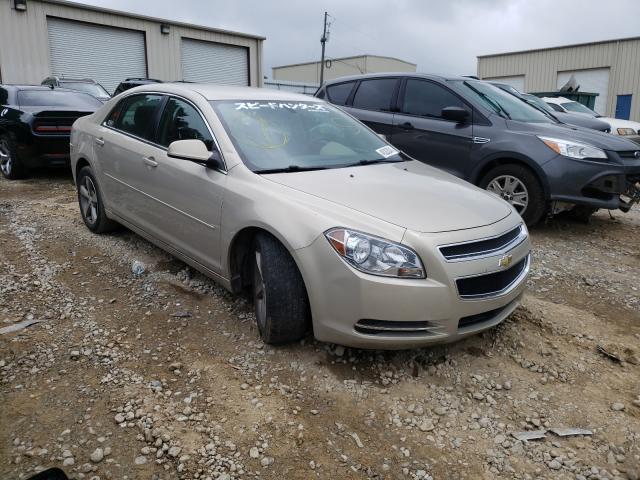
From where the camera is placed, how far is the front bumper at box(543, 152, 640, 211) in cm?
525

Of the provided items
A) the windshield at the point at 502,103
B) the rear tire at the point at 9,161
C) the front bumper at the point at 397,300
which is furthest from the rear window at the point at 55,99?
the front bumper at the point at 397,300

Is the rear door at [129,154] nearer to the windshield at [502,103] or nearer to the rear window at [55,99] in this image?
the windshield at [502,103]

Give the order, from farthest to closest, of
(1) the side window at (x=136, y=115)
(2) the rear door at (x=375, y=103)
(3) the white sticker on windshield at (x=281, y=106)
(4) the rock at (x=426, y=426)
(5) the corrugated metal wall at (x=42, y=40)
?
(5) the corrugated metal wall at (x=42, y=40), (2) the rear door at (x=375, y=103), (1) the side window at (x=136, y=115), (3) the white sticker on windshield at (x=281, y=106), (4) the rock at (x=426, y=426)

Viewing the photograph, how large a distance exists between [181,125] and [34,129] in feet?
15.4

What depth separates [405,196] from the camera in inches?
122

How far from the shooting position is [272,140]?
3.56 metres

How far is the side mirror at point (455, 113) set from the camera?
18.8ft

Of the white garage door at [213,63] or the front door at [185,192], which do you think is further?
the white garage door at [213,63]

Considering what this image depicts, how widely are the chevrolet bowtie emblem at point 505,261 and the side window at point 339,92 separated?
474cm

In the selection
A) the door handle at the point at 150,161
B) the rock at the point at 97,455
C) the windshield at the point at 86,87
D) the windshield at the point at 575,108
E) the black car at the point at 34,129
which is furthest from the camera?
the windshield at the point at 575,108

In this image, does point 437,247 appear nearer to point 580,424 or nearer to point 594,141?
point 580,424

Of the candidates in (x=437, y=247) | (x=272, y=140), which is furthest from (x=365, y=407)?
(x=272, y=140)

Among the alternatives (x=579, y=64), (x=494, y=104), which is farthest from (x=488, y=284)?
(x=579, y=64)

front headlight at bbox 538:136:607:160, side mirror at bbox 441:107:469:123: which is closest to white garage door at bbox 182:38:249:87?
side mirror at bbox 441:107:469:123
